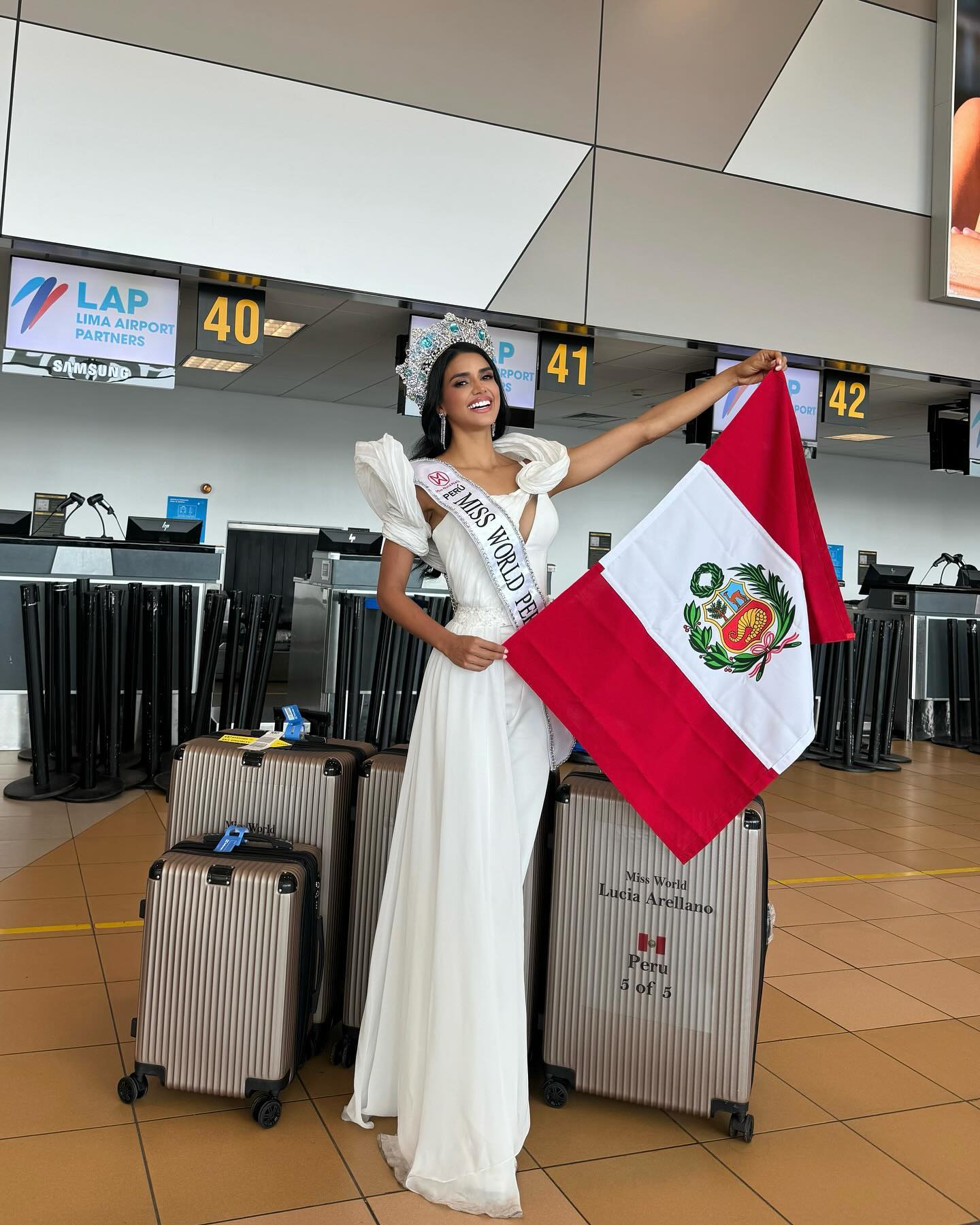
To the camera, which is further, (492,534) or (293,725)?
(293,725)

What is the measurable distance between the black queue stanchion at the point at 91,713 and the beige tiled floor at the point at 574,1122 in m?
1.34

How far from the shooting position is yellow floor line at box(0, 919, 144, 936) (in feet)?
11.1

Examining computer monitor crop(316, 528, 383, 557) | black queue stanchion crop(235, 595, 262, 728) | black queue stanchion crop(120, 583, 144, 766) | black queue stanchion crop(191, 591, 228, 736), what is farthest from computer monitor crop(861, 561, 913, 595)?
black queue stanchion crop(120, 583, 144, 766)

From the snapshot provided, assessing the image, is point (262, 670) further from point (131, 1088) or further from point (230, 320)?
point (131, 1088)

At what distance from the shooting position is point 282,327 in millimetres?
7312

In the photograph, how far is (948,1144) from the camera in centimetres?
237

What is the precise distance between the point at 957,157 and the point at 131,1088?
7481mm

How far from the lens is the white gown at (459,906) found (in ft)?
6.75

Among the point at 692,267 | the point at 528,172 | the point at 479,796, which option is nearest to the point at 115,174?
the point at 528,172

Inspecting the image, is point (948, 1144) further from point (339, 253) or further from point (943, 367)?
point (943, 367)

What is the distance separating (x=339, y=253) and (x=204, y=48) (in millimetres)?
1177

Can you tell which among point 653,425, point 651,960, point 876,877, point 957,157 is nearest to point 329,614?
point 876,877

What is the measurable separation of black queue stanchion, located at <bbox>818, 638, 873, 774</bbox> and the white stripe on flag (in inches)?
226

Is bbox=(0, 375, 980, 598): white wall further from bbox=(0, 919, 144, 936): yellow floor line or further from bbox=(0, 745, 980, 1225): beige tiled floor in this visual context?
bbox=(0, 919, 144, 936): yellow floor line
